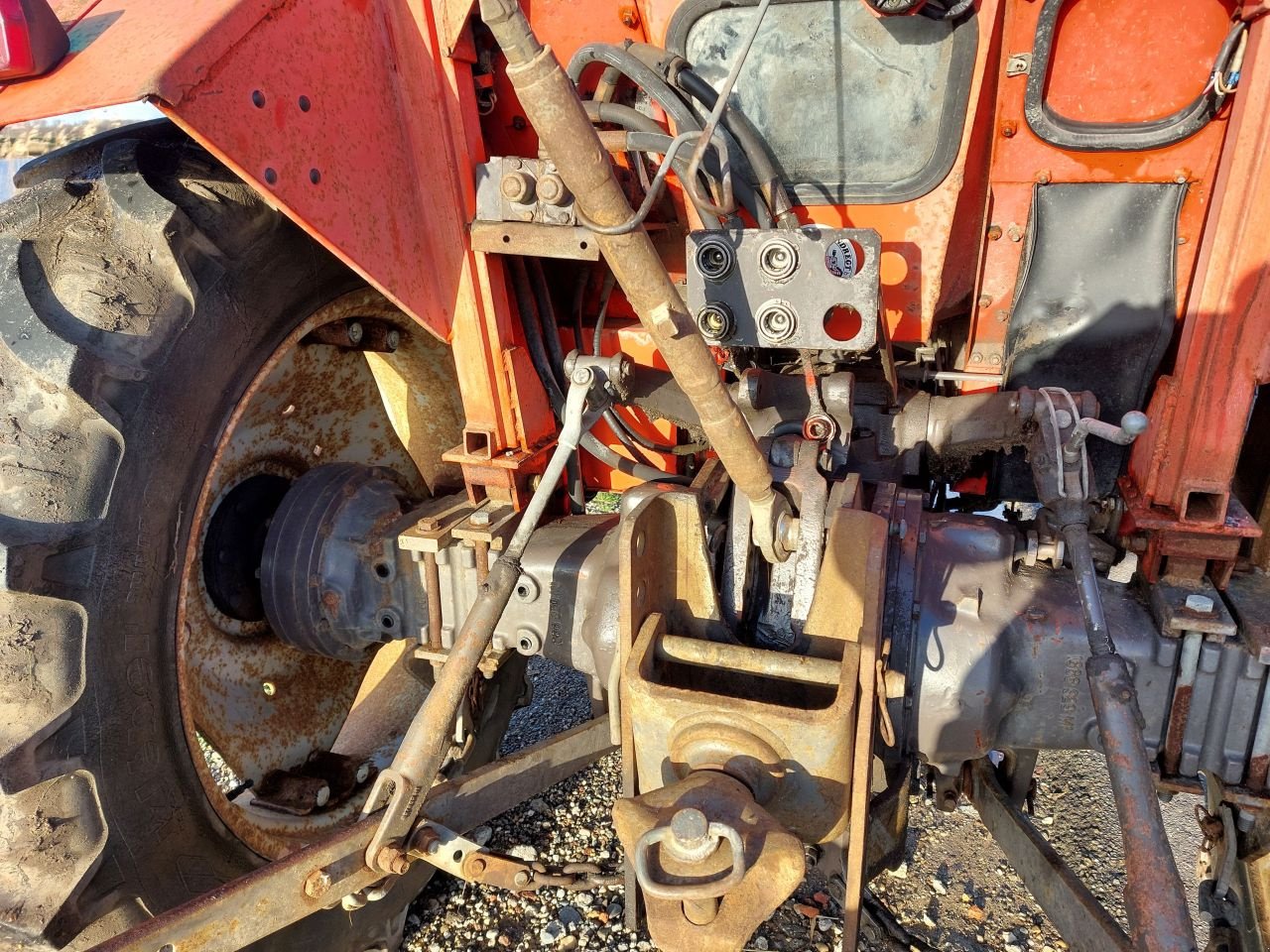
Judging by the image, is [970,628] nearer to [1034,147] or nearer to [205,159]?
[1034,147]

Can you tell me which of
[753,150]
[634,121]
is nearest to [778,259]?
[753,150]

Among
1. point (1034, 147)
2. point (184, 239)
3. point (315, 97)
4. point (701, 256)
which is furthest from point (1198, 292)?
point (184, 239)

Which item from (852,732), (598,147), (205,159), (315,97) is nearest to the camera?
(598,147)

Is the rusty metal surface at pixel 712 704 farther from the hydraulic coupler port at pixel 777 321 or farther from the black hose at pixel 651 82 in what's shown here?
the black hose at pixel 651 82

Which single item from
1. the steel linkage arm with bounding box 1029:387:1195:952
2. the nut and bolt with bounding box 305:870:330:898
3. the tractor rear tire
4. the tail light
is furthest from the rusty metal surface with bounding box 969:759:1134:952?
the tail light

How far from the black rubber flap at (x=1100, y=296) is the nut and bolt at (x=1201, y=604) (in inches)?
12.8

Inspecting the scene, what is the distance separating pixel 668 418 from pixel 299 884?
43.5 inches

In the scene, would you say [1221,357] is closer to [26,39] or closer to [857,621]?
[857,621]

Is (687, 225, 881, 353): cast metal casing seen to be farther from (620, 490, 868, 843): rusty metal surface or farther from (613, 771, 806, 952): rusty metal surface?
(613, 771, 806, 952): rusty metal surface

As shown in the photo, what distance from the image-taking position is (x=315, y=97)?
1428 millimetres

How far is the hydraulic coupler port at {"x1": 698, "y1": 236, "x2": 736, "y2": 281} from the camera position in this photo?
1.50m

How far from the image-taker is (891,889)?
2154 millimetres

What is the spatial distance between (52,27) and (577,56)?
862 mm

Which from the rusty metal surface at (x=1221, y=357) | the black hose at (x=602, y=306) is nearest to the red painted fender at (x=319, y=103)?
the black hose at (x=602, y=306)
